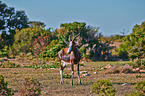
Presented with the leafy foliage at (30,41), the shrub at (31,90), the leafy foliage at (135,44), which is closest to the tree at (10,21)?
the leafy foliage at (30,41)

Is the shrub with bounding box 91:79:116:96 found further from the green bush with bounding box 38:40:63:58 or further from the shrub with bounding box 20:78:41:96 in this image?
the green bush with bounding box 38:40:63:58

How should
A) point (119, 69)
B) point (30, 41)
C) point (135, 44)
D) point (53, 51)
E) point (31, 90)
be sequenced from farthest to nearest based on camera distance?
1. point (30, 41)
2. point (135, 44)
3. point (53, 51)
4. point (119, 69)
5. point (31, 90)

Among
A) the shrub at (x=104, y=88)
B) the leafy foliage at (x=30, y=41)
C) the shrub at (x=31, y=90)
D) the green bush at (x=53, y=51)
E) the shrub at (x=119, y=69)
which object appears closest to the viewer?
the shrub at (x=31, y=90)

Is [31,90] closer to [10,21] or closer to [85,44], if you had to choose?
[85,44]

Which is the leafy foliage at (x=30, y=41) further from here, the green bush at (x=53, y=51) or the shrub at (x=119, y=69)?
the shrub at (x=119, y=69)

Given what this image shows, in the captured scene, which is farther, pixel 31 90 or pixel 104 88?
pixel 104 88

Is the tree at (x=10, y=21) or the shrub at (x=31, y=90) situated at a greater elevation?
the tree at (x=10, y=21)

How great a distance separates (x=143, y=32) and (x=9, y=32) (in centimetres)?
2561

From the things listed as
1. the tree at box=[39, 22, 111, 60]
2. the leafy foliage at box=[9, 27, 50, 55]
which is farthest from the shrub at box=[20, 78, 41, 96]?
the leafy foliage at box=[9, 27, 50, 55]

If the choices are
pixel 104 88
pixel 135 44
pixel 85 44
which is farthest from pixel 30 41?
pixel 104 88

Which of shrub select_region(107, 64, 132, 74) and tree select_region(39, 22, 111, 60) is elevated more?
tree select_region(39, 22, 111, 60)

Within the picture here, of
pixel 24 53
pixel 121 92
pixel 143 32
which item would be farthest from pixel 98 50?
pixel 121 92

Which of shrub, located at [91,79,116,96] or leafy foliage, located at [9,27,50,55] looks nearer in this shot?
shrub, located at [91,79,116,96]

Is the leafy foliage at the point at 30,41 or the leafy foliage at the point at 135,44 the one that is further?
the leafy foliage at the point at 30,41
